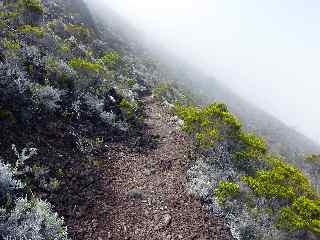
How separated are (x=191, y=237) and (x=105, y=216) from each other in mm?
2153

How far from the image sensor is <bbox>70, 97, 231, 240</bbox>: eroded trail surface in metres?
10.9

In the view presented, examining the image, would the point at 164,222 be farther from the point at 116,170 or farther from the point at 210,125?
the point at 210,125

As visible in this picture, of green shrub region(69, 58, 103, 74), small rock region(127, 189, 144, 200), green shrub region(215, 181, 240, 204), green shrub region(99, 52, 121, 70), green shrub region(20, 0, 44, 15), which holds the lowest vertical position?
green shrub region(99, 52, 121, 70)

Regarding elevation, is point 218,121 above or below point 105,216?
above

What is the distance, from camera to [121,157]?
1456 centimetres

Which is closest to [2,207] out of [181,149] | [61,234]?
[61,234]

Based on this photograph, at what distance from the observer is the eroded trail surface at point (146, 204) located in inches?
429

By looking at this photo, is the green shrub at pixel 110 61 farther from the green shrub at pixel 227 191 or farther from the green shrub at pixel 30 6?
the green shrub at pixel 227 191

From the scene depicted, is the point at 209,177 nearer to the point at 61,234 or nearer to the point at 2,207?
the point at 61,234

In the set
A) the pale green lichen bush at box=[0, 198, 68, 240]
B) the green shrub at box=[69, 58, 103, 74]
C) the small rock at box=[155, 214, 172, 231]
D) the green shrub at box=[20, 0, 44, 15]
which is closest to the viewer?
the pale green lichen bush at box=[0, 198, 68, 240]

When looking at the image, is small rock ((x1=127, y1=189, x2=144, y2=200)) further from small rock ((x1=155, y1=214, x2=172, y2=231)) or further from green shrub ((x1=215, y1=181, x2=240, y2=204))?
green shrub ((x1=215, y1=181, x2=240, y2=204))

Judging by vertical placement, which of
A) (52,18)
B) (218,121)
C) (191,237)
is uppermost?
(218,121)

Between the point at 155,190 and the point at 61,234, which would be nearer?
the point at 61,234

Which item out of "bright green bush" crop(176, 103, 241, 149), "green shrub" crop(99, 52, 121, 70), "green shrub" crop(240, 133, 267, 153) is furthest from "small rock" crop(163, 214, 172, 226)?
"green shrub" crop(99, 52, 121, 70)
